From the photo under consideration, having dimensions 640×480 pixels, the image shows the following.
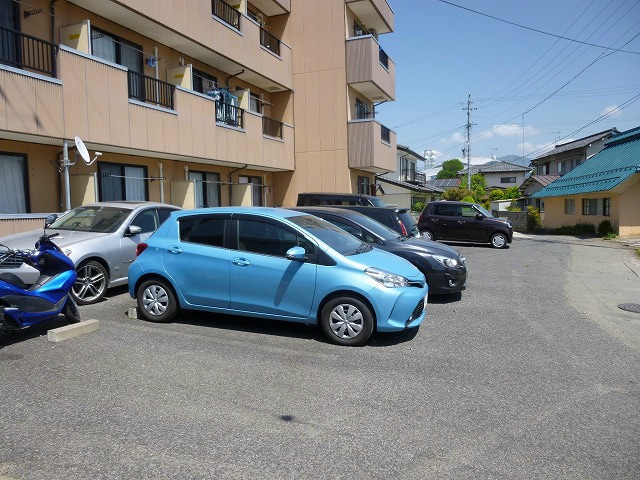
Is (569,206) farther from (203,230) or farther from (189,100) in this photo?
(203,230)

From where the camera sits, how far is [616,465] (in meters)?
3.47

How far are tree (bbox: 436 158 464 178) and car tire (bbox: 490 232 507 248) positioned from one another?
9185 centimetres

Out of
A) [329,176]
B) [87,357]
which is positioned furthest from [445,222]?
[87,357]

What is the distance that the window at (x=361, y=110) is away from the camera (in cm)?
2342

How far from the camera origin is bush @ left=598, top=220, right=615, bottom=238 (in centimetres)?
2548

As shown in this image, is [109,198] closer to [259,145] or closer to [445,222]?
[259,145]

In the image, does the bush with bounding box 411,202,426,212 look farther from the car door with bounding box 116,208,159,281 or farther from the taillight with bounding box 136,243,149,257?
the taillight with bounding box 136,243,149,257

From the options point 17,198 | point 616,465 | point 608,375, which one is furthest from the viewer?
point 17,198

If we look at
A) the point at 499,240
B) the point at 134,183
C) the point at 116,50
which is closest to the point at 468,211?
A: the point at 499,240

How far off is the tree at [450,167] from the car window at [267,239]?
107 m

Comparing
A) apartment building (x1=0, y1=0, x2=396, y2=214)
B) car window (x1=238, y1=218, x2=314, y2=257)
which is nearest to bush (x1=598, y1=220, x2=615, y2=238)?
apartment building (x1=0, y1=0, x2=396, y2=214)

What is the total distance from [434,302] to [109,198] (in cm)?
899

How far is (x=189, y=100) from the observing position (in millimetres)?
14688

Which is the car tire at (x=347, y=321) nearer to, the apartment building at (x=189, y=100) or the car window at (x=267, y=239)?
the car window at (x=267, y=239)
